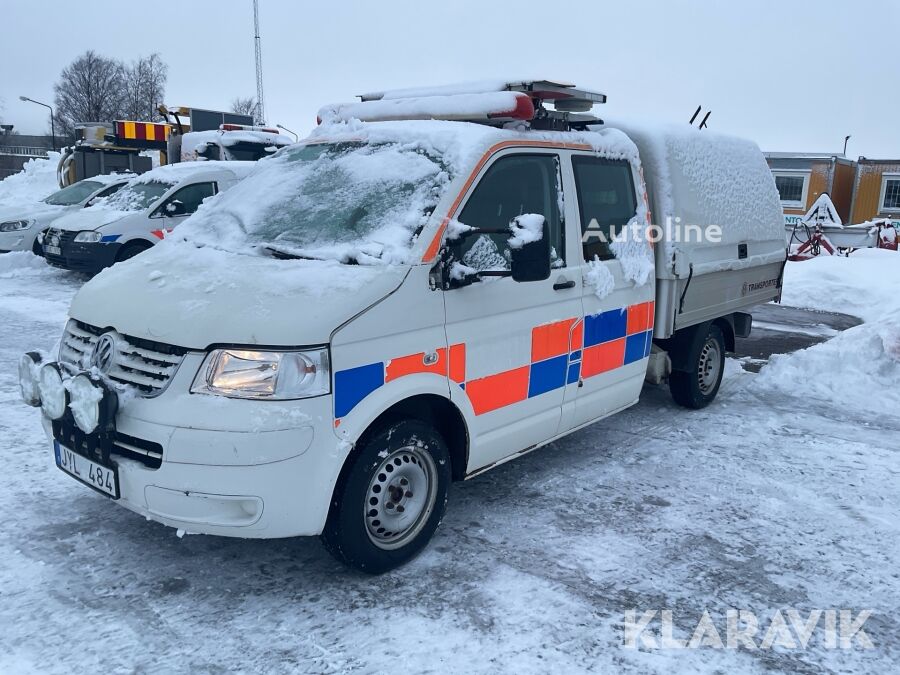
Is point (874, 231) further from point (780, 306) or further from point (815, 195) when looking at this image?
point (815, 195)

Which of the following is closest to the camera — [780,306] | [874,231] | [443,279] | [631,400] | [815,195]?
[443,279]

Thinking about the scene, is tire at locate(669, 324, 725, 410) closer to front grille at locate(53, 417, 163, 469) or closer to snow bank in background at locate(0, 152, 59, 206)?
front grille at locate(53, 417, 163, 469)

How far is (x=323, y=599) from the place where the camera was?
10.8 ft

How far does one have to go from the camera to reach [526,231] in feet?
10.9

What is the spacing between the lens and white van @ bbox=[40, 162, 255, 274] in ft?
36.2

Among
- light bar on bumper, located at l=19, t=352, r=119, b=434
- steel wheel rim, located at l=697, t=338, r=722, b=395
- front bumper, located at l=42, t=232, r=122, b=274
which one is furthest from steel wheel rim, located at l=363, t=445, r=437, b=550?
front bumper, located at l=42, t=232, r=122, b=274

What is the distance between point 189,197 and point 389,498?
943 centimetres

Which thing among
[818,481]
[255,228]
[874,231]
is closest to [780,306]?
[818,481]

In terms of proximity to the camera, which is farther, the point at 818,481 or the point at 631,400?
the point at 631,400

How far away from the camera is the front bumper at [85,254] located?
36.0ft

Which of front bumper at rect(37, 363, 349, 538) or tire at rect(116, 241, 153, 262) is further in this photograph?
tire at rect(116, 241, 153, 262)

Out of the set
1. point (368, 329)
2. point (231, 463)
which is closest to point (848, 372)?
point (368, 329)

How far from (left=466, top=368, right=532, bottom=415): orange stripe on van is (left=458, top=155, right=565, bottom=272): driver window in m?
0.57

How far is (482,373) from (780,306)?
10.6 metres
